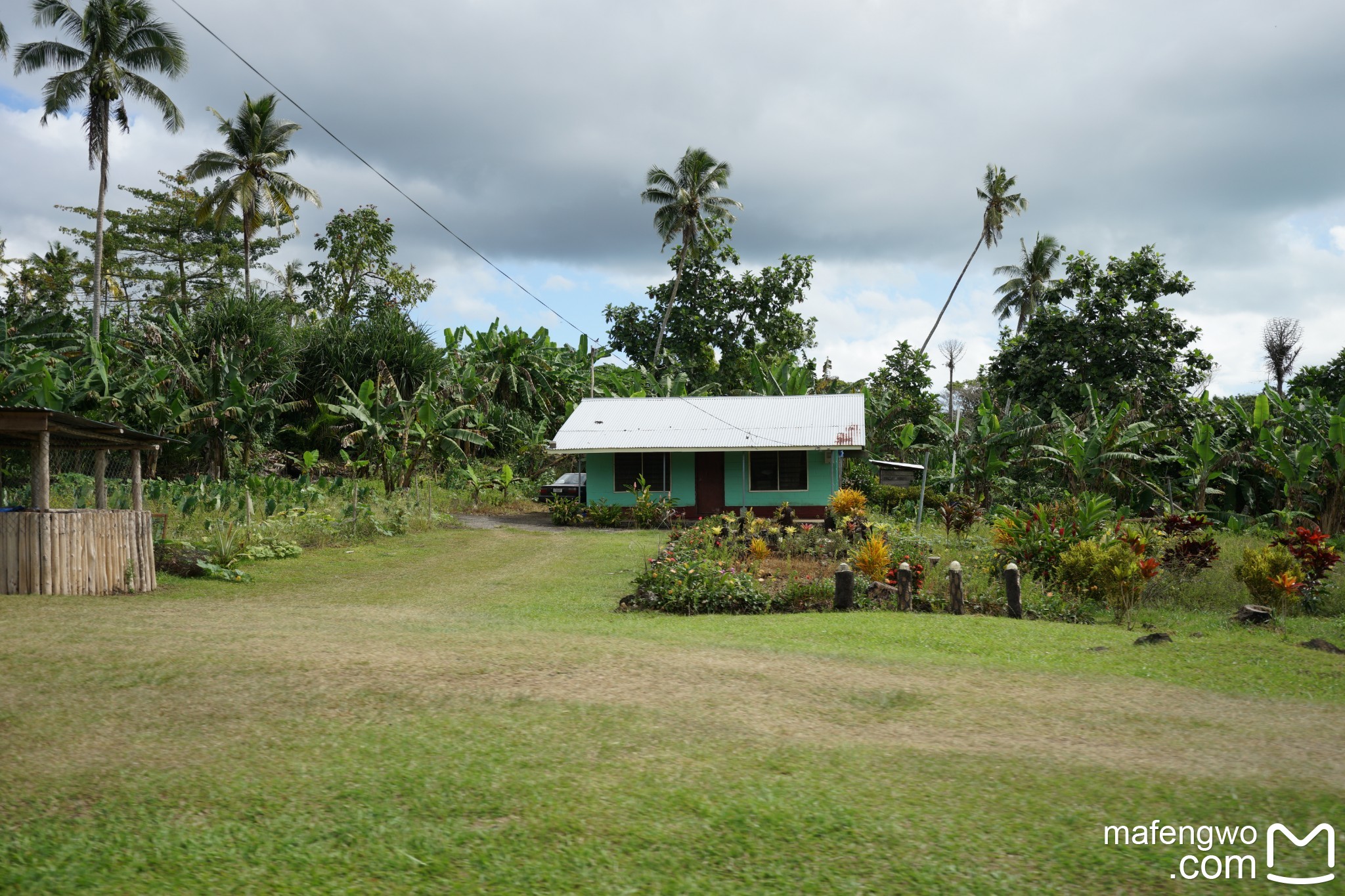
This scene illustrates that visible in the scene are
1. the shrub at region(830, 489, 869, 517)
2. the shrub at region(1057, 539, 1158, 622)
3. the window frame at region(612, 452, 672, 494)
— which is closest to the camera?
the shrub at region(1057, 539, 1158, 622)

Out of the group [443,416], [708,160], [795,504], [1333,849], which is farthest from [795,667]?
[708,160]

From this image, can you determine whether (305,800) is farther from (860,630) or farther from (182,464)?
(182,464)

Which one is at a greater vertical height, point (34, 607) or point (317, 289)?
point (317, 289)

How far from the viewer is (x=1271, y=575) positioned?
38.3 feet

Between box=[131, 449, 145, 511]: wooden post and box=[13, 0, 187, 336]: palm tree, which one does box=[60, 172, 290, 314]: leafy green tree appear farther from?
box=[131, 449, 145, 511]: wooden post

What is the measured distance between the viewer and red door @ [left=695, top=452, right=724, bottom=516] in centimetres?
2547

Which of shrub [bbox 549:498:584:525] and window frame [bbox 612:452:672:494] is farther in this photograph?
window frame [bbox 612:452:672:494]

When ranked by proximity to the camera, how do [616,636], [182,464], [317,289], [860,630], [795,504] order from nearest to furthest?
1. [616,636]
2. [860,630]
3. [795,504]
4. [182,464]
5. [317,289]

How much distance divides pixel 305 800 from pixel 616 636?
457cm

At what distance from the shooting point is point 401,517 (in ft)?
66.2

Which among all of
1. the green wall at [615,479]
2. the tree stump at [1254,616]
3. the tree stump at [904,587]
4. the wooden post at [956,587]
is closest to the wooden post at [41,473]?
the tree stump at [904,587]

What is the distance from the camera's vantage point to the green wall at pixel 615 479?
25578mm

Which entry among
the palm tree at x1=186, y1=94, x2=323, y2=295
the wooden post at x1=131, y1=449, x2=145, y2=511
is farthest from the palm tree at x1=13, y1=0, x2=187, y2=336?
the wooden post at x1=131, y1=449, x2=145, y2=511

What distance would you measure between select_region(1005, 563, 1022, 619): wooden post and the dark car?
17.0m
